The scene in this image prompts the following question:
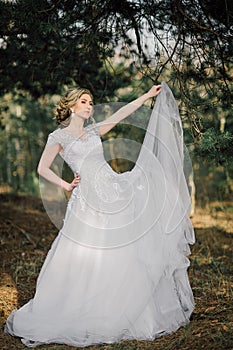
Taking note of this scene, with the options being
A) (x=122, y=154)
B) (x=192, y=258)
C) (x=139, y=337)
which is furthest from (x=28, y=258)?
(x=122, y=154)

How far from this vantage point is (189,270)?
5.16m

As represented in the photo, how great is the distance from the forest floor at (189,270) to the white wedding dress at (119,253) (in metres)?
0.14

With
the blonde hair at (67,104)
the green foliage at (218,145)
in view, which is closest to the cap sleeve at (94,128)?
the blonde hair at (67,104)

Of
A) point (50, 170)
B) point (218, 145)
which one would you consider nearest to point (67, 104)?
point (50, 170)

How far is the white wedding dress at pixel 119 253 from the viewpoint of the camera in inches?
129

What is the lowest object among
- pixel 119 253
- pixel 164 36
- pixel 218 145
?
pixel 119 253

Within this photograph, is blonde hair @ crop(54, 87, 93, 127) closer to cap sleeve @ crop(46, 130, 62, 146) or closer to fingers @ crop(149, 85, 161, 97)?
cap sleeve @ crop(46, 130, 62, 146)

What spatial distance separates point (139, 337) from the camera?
3.21m

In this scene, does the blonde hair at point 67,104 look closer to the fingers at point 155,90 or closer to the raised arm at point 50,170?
the raised arm at point 50,170

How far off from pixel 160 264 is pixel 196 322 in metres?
0.54

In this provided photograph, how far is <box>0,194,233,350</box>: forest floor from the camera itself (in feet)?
10.2

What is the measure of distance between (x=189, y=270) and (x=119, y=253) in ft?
6.58

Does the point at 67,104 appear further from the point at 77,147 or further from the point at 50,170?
the point at 50,170

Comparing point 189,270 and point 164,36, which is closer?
point 164,36
